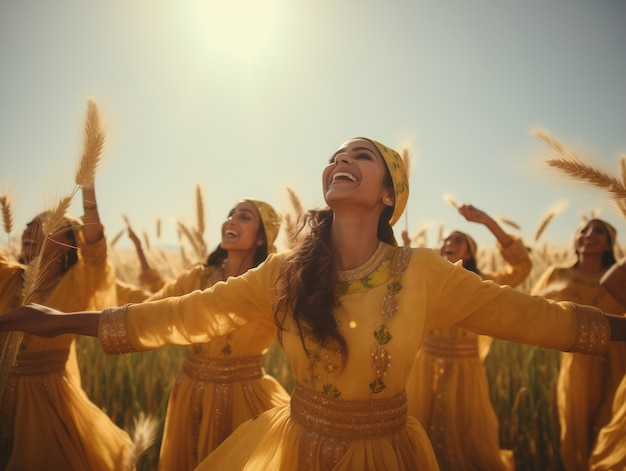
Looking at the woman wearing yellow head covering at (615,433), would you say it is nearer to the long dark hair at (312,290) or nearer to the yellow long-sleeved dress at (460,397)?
the yellow long-sleeved dress at (460,397)

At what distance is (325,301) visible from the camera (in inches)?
64.6

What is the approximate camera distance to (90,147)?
1.96 meters

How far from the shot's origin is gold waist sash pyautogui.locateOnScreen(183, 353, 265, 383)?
2.81 meters

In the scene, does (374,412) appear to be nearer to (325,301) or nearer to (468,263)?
(325,301)

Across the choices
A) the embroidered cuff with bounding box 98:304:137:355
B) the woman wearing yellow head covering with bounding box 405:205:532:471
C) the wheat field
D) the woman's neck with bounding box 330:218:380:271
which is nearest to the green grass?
the wheat field

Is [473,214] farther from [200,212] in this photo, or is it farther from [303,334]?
[200,212]

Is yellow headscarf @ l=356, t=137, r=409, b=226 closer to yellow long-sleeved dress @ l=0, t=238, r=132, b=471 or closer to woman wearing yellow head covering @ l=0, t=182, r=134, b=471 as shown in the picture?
woman wearing yellow head covering @ l=0, t=182, r=134, b=471

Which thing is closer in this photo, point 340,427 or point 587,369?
point 340,427

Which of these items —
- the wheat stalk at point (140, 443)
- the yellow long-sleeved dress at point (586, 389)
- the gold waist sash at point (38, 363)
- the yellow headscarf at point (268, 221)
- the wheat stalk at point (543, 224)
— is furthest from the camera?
the wheat stalk at point (543, 224)

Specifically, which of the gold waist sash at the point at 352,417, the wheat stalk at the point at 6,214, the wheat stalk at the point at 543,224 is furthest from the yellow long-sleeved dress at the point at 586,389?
the wheat stalk at the point at 6,214

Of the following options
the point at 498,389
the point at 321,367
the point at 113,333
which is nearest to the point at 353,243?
the point at 321,367

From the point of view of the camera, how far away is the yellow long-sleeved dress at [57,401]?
251cm

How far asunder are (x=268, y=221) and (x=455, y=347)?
2.44 m

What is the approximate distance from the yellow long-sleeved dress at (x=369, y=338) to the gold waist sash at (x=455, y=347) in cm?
255
